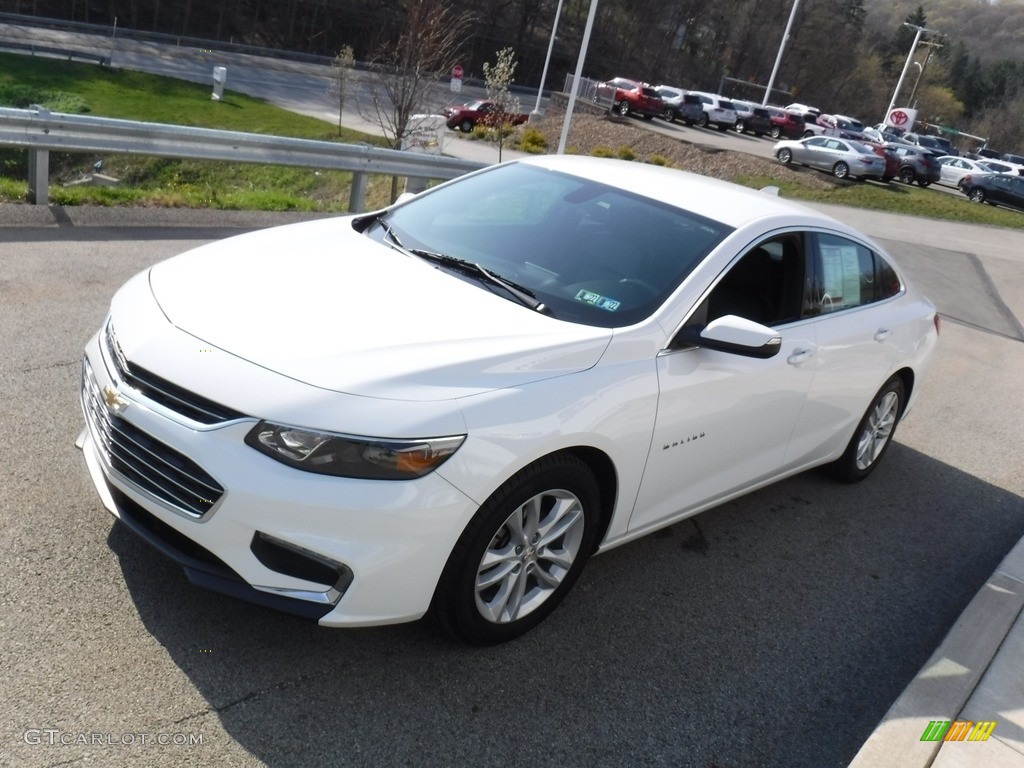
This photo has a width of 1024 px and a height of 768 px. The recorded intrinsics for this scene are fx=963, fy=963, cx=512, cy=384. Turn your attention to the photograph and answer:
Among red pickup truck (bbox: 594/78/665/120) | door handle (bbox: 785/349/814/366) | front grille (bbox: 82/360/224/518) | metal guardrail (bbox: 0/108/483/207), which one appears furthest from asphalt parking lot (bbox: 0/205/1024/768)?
red pickup truck (bbox: 594/78/665/120)

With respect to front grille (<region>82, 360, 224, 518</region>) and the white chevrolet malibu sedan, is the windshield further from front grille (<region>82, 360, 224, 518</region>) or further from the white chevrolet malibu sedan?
front grille (<region>82, 360, 224, 518</region>)

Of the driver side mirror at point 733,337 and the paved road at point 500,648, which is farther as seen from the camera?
the driver side mirror at point 733,337

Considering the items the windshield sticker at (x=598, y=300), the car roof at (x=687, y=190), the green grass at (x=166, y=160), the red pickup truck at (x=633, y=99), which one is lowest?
the green grass at (x=166, y=160)

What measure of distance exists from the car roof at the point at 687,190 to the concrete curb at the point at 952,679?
2.02 meters

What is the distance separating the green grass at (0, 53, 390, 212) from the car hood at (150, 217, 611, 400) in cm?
593

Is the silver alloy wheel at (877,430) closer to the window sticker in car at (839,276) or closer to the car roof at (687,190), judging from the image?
the window sticker in car at (839,276)

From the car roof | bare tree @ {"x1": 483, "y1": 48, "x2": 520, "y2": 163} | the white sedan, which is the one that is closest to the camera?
the car roof

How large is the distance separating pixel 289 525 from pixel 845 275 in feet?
11.3

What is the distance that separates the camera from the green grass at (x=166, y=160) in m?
11.1

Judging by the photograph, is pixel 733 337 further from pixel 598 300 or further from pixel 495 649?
pixel 495 649

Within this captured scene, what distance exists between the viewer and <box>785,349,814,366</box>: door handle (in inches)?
Answer: 179

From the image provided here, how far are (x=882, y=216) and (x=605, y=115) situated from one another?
20.5 meters

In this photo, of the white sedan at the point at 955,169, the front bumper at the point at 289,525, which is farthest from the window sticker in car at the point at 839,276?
the white sedan at the point at 955,169

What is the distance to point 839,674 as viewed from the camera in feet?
13.1
